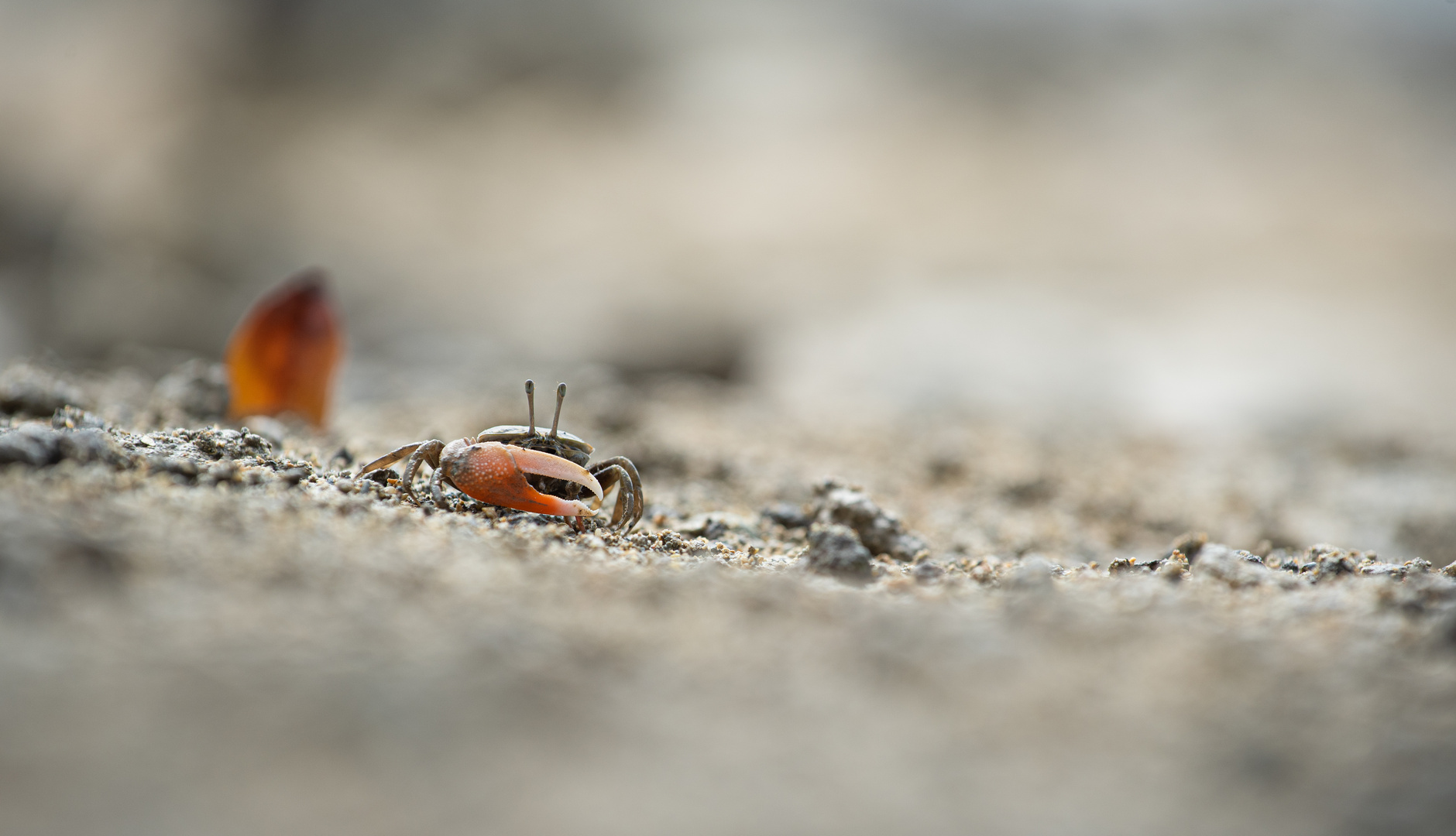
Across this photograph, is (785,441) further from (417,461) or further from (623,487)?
(417,461)

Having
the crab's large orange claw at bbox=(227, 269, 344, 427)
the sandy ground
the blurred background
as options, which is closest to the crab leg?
the sandy ground

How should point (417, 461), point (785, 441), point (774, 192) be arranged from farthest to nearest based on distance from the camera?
point (774, 192)
point (785, 441)
point (417, 461)

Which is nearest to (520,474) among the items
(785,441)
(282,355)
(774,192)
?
(282,355)

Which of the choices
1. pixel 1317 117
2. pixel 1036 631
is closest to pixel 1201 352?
pixel 1036 631

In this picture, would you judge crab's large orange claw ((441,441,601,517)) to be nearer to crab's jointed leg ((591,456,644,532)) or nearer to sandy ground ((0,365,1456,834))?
sandy ground ((0,365,1456,834))

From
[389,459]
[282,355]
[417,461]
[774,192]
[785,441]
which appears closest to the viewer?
[417,461]

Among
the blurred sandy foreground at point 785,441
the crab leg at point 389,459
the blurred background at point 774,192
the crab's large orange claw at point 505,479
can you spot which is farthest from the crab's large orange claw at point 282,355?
the blurred background at point 774,192
